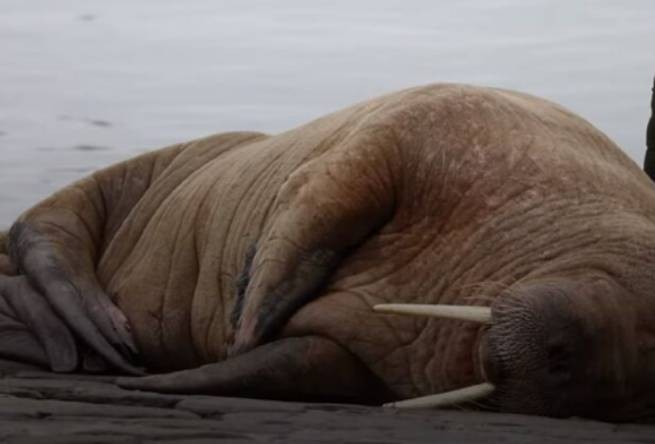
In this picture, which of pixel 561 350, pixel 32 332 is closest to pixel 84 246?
pixel 32 332

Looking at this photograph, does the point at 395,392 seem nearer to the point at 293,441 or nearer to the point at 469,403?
the point at 469,403

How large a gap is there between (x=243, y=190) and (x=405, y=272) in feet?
4.05

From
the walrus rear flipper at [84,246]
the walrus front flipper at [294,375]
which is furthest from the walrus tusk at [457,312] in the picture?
the walrus rear flipper at [84,246]

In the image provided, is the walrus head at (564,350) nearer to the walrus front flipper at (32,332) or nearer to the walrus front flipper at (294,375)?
the walrus front flipper at (294,375)

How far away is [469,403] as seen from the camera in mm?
5871

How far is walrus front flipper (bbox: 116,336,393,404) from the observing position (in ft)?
21.2

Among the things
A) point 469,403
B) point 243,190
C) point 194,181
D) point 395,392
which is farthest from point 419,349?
point 194,181

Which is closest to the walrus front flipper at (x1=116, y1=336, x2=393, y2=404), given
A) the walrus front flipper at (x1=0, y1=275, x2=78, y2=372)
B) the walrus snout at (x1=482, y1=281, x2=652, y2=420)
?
the walrus snout at (x1=482, y1=281, x2=652, y2=420)

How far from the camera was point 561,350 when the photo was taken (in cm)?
571

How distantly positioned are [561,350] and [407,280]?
3.61ft

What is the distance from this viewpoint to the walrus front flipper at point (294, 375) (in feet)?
21.2

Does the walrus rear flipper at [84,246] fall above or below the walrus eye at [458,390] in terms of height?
below

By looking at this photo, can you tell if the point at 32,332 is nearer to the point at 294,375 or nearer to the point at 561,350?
the point at 294,375

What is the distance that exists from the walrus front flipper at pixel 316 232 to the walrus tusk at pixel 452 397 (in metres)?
0.95
